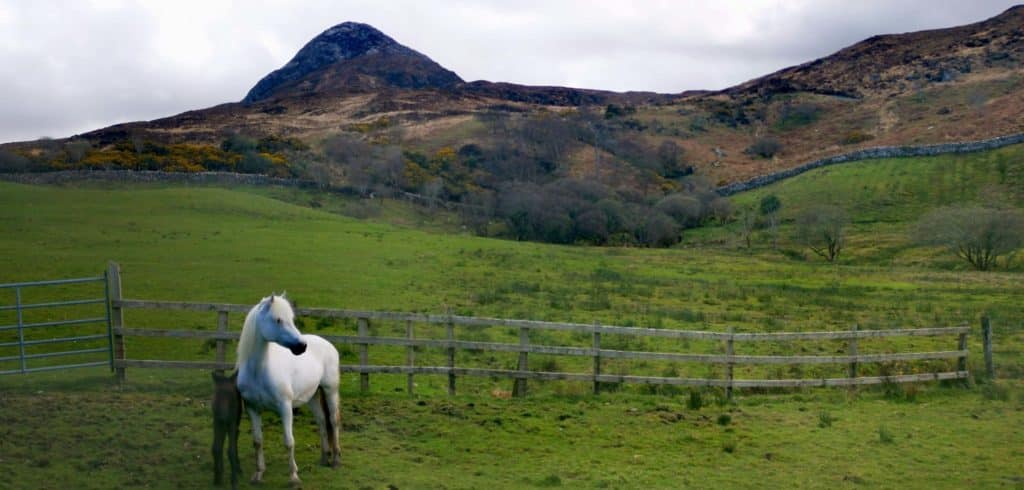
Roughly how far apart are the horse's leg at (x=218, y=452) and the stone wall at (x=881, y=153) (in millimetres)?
86141

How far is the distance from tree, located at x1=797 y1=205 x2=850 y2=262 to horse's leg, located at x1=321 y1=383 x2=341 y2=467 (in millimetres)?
53383

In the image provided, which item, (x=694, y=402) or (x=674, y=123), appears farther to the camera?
(x=674, y=123)

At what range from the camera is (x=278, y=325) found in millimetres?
9469

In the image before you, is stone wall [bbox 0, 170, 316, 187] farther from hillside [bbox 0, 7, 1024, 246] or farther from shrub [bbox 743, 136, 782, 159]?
shrub [bbox 743, 136, 782, 159]

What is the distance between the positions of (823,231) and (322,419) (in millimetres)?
55097

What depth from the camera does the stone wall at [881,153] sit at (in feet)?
276

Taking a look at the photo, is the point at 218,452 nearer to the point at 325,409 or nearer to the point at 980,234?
the point at 325,409

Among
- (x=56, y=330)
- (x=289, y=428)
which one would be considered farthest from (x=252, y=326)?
(x=56, y=330)

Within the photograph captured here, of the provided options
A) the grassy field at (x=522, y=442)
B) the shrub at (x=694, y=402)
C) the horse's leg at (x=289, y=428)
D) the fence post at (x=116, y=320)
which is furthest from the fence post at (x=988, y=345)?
the fence post at (x=116, y=320)

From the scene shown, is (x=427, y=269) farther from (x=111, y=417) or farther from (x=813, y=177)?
A: (x=813, y=177)

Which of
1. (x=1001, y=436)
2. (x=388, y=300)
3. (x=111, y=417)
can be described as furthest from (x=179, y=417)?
(x=388, y=300)

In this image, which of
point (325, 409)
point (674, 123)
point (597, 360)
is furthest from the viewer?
point (674, 123)

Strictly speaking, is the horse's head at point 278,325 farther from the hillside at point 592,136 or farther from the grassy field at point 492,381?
the hillside at point 592,136

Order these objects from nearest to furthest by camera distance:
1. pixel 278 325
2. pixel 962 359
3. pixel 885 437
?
pixel 278 325
pixel 885 437
pixel 962 359
